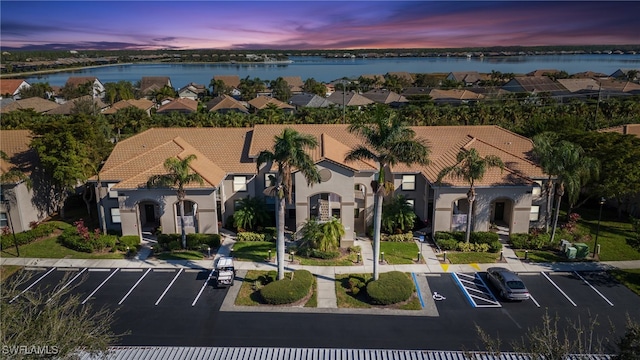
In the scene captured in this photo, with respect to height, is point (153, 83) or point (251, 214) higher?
point (153, 83)

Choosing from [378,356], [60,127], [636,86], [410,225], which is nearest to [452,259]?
[410,225]

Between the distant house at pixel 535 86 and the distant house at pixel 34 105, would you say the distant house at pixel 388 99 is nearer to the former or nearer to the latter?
the distant house at pixel 535 86

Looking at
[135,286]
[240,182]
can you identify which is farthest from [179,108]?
[135,286]

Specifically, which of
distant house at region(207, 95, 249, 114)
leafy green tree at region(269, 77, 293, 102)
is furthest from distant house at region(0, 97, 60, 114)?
leafy green tree at region(269, 77, 293, 102)

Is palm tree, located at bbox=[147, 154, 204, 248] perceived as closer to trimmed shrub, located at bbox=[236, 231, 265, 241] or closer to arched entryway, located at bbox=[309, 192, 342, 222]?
trimmed shrub, located at bbox=[236, 231, 265, 241]

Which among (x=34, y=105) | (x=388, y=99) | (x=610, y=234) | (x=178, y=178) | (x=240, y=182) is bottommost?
(x=610, y=234)

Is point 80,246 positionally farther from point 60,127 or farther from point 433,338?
point 433,338

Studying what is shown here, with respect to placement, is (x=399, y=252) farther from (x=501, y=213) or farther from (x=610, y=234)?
(x=610, y=234)
